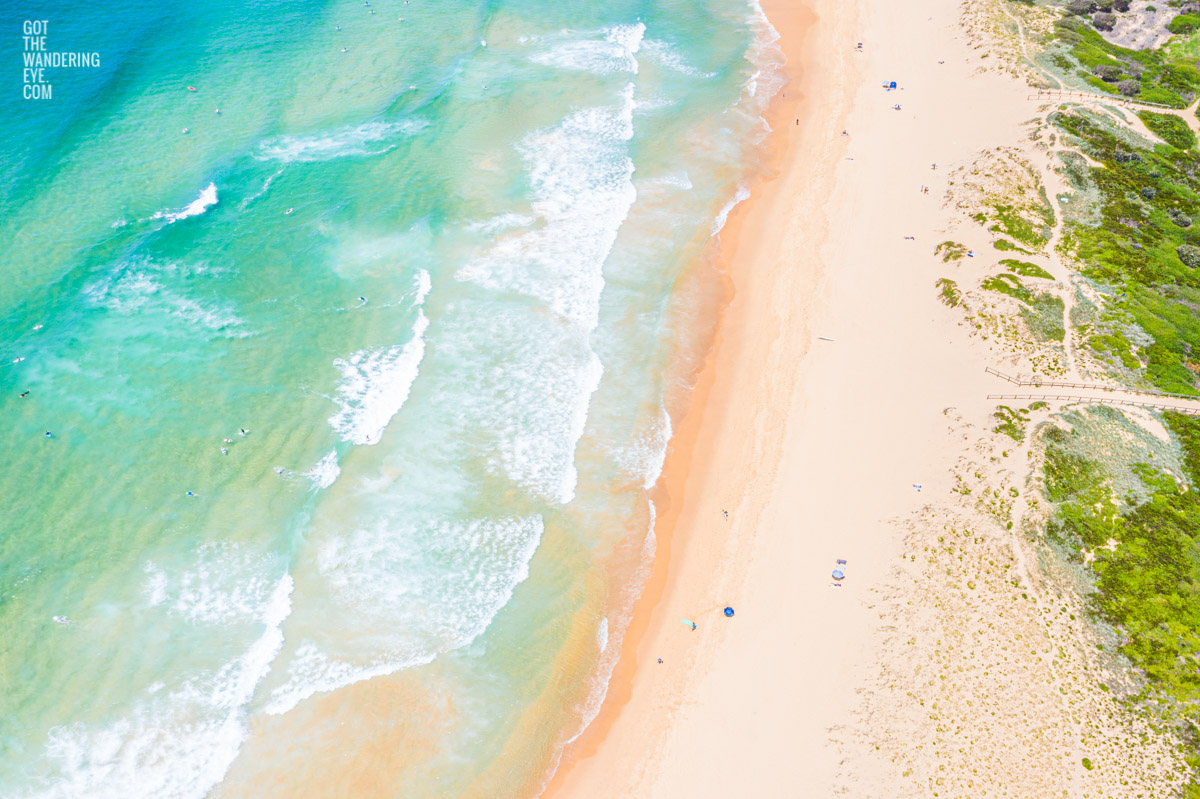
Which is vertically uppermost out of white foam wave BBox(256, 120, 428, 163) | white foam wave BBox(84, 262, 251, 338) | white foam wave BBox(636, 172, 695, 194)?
white foam wave BBox(256, 120, 428, 163)

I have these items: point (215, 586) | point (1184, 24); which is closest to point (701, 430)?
point (215, 586)

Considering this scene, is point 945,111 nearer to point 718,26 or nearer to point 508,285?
point 718,26

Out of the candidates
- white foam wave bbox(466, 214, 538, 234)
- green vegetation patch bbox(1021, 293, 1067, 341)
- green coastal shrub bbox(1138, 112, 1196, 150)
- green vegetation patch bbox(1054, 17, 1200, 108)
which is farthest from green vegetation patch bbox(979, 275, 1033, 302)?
white foam wave bbox(466, 214, 538, 234)

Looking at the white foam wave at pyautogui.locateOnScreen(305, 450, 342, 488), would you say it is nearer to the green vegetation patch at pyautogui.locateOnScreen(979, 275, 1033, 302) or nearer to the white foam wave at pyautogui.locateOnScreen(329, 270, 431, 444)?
the white foam wave at pyautogui.locateOnScreen(329, 270, 431, 444)

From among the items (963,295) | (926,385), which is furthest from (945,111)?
(926,385)

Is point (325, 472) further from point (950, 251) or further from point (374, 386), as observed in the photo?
point (950, 251)

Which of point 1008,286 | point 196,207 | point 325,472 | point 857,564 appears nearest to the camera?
point 857,564

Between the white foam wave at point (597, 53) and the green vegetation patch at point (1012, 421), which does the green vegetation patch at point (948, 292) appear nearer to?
the green vegetation patch at point (1012, 421)
